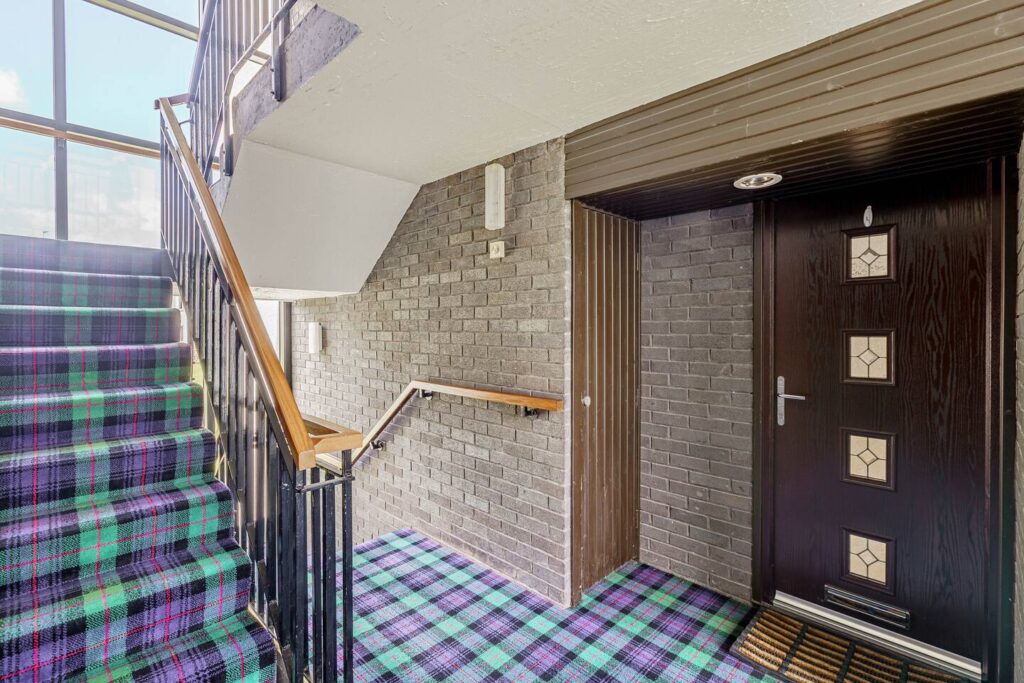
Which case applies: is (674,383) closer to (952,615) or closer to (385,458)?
(952,615)

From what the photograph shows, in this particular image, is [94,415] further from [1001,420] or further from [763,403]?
[1001,420]

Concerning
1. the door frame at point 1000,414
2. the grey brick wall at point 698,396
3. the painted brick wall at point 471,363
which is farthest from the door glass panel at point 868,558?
the painted brick wall at point 471,363

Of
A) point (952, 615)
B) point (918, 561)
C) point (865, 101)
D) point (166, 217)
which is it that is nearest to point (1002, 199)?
point (865, 101)

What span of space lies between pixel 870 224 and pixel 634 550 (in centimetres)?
210

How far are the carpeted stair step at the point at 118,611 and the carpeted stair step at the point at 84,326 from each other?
3.69ft

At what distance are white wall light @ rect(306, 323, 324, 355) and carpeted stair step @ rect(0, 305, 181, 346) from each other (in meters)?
1.80

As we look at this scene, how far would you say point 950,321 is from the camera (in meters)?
1.94

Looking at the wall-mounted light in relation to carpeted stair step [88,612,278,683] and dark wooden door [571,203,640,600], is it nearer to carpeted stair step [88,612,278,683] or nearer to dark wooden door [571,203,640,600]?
dark wooden door [571,203,640,600]

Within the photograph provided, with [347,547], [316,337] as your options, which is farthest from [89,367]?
[316,337]

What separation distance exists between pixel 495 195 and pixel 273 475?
1.75m

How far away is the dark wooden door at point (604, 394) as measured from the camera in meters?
2.46

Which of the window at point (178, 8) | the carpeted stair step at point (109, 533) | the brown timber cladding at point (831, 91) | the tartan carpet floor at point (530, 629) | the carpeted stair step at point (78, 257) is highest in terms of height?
the window at point (178, 8)

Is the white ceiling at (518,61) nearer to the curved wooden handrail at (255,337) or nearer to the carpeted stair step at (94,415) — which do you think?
the curved wooden handrail at (255,337)

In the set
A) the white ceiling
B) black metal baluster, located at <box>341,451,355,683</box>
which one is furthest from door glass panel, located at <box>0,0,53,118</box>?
black metal baluster, located at <box>341,451,355,683</box>
